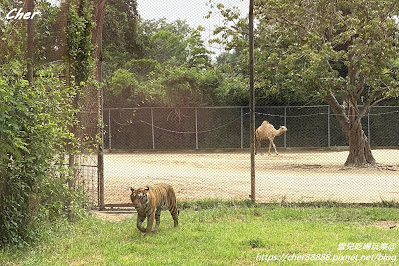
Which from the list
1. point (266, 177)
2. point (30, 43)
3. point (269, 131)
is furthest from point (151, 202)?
point (269, 131)

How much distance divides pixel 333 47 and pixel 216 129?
27.0ft

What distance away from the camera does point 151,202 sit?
6.31 m

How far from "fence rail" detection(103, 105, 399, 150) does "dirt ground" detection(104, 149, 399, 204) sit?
69.6 inches

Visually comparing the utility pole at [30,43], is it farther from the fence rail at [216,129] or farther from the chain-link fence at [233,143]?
the fence rail at [216,129]

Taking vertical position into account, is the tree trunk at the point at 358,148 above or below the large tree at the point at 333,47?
below

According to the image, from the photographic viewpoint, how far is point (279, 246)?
18.8 feet

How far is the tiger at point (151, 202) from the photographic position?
243 inches

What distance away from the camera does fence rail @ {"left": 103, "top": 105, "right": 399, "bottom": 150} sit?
2317cm

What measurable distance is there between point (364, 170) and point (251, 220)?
9.21 metres

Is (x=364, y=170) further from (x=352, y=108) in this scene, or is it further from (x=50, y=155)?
(x=50, y=155)

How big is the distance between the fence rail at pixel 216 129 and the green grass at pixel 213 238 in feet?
50.3

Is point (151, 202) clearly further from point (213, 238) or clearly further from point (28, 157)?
point (28, 157)

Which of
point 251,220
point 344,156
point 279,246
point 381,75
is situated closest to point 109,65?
point 344,156

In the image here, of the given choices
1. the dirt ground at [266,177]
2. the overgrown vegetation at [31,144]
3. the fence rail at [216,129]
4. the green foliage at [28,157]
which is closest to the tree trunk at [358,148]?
the dirt ground at [266,177]
